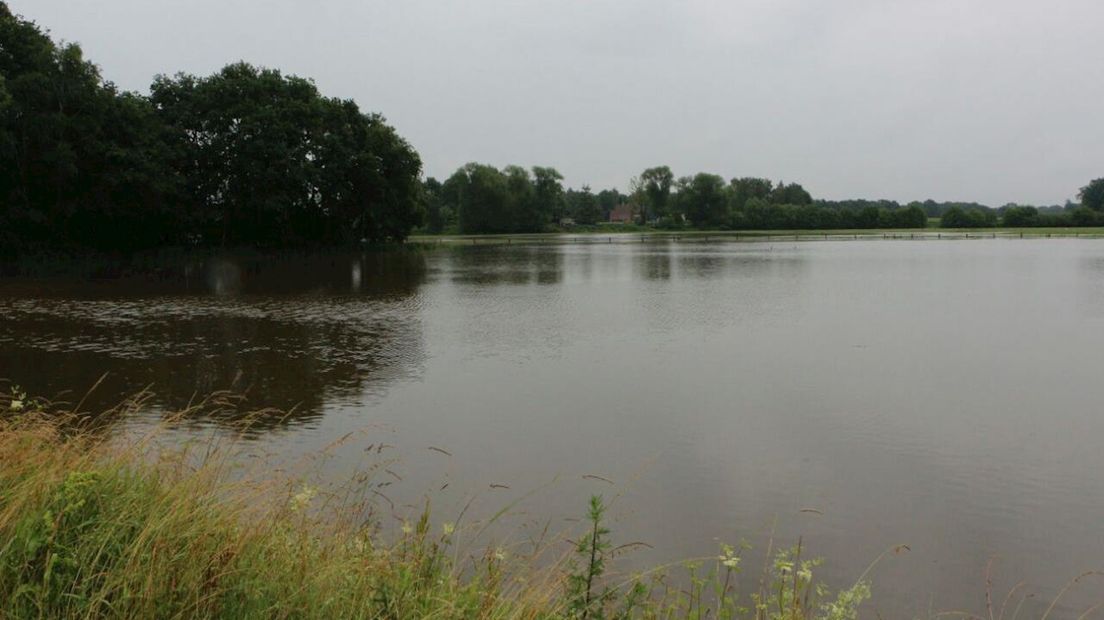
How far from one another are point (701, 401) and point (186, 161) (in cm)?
4798

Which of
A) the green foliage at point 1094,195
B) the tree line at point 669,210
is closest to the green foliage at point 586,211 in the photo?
the tree line at point 669,210

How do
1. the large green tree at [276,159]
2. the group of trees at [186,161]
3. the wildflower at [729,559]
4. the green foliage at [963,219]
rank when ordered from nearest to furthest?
the wildflower at [729,559], the group of trees at [186,161], the large green tree at [276,159], the green foliage at [963,219]

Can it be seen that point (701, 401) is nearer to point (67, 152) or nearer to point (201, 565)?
point (201, 565)

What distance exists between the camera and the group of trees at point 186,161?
39.4m

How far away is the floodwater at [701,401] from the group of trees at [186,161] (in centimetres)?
1252

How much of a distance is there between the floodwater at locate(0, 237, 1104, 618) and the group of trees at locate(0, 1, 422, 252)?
12.5 m

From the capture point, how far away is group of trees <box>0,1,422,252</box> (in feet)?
129

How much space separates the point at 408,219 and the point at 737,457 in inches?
2520

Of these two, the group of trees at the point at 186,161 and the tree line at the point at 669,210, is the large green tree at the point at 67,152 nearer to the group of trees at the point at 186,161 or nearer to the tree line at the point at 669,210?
the group of trees at the point at 186,161

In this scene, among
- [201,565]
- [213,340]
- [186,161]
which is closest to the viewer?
[201,565]

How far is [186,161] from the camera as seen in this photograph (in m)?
51.8

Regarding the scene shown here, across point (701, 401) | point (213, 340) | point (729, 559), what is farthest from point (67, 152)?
point (729, 559)

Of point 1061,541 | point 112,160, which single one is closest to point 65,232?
point 112,160

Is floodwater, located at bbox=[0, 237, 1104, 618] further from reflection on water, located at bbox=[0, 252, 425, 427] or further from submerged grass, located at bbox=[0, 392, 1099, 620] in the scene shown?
submerged grass, located at bbox=[0, 392, 1099, 620]
